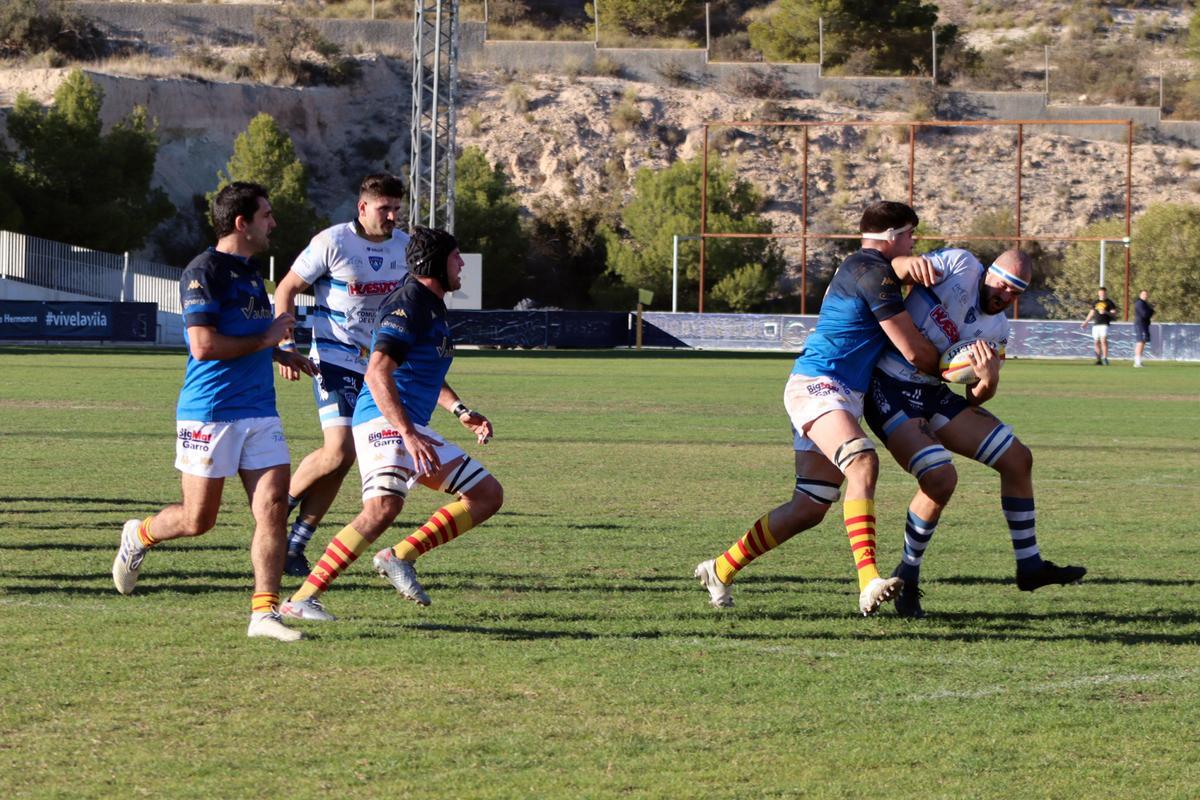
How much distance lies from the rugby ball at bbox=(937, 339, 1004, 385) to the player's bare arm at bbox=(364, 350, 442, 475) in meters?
2.51

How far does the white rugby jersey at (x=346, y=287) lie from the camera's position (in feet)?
31.0

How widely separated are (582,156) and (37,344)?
38.6 metres

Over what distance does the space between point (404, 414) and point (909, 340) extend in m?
2.35

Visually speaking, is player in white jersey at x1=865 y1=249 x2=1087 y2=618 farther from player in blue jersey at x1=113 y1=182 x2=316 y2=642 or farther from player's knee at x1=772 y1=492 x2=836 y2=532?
player in blue jersey at x1=113 y1=182 x2=316 y2=642

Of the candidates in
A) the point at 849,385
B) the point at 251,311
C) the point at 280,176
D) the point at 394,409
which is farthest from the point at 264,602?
the point at 280,176

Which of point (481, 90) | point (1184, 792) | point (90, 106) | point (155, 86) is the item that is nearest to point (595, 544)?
point (1184, 792)

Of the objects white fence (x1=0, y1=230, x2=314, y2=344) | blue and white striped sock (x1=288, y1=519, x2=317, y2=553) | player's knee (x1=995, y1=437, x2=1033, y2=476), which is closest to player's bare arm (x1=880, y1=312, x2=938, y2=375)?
player's knee (x1=995, y1=437, x2=1033, y2=476)

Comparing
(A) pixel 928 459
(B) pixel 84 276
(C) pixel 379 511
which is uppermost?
(B) pixel 84 276

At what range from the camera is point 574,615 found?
8.23 m

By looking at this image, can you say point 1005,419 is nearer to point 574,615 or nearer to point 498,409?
point 498,409

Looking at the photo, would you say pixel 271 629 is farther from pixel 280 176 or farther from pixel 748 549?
pixel 280 176

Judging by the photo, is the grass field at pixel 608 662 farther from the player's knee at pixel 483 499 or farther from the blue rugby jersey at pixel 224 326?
the blue rugby jersey at pixel 224 326

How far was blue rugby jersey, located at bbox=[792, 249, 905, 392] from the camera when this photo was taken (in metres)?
8.00

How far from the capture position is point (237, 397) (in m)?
7.47
